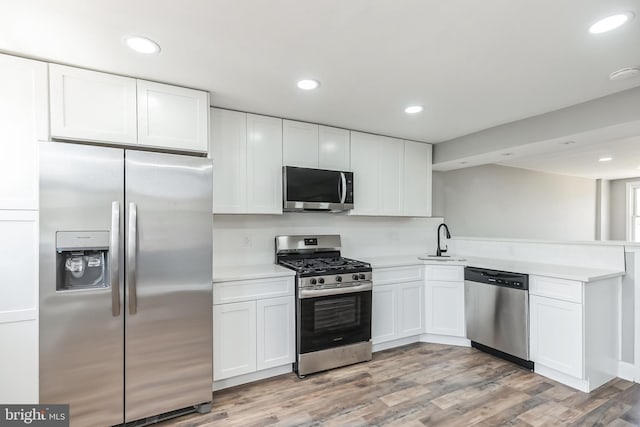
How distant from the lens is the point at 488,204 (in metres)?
5.10

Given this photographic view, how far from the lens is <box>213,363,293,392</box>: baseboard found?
105 inches

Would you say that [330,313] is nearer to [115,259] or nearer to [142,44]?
[115,259]

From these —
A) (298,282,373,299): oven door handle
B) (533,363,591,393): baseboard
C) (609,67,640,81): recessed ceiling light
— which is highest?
(609,67,640,81): recessed ceiling light

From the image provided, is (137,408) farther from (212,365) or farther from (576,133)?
(576,133)

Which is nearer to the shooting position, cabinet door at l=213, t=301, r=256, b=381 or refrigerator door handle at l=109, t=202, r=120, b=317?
refrigerator door handle at l=109, t=202, r=120, b=317

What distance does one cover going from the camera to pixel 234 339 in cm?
265

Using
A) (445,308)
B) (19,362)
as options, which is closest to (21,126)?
(19,362)

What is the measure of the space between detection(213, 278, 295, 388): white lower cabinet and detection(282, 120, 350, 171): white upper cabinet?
1252 millimetres

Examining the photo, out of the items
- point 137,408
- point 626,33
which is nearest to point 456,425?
point 137,408

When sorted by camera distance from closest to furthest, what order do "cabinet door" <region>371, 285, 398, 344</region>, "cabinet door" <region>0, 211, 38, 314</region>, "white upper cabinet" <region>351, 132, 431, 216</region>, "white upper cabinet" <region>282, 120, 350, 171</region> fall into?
"cabinet door" <region>0, 211, 38, 314</region> → "white upper cabinet" <region>282, 120, 350, 171</region> → "cabinet door" <region>371, 285, 398, 344</region> → "white upper cabinet" <region>351, 132, 431, 216</region>

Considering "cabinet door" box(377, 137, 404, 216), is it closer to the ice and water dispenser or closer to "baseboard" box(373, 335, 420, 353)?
"baseboard" box(373, 335, 420, 353)

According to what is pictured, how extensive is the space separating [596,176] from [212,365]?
27.9ft

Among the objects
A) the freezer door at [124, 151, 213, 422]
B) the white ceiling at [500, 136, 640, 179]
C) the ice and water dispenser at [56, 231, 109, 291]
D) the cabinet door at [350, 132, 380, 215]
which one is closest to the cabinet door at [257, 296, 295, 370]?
the freezer door at [124, 151, 213, 422]

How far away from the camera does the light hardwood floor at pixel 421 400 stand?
2236mm
